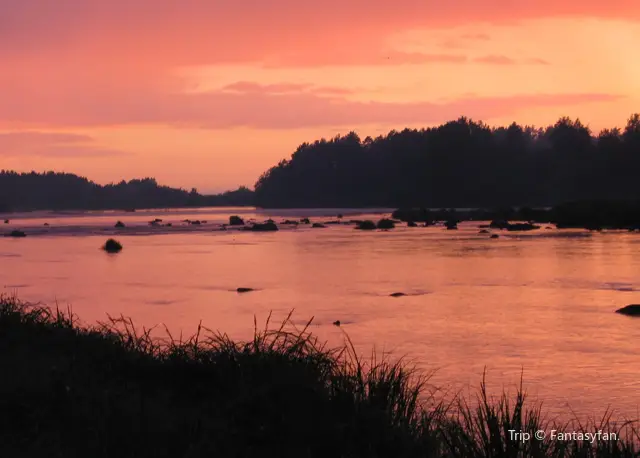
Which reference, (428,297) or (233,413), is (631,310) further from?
(233,413)

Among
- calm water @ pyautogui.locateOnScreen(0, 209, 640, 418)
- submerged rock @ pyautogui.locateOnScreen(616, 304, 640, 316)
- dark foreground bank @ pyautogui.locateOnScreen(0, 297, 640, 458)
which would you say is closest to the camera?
dark foreground bank @ pyautogui.locateOnScreen(0, 297, 640, 458)

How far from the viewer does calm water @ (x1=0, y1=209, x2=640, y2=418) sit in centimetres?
1490

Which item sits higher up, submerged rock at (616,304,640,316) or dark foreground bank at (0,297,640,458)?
dark foreground bank at (0,297,640,458)

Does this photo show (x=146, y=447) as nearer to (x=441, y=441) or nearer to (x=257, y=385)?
(x=257, y=385)

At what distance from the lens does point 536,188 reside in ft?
444

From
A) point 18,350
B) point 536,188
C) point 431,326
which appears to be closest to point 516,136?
point 536,188

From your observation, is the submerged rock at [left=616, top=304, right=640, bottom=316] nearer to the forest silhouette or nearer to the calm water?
the calm water

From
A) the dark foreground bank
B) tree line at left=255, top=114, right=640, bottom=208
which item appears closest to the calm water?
the dark foreground bank

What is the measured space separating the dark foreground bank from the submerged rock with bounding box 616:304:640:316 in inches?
384

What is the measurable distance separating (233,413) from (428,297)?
16.8 m

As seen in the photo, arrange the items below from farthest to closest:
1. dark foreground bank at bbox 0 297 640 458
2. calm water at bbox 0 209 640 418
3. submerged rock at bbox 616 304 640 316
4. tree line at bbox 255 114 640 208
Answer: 1. tree line at bbox 255 114 640 208
2. submerged rock at bbox 616 304 640 316
3. calm water at bbox 0 209 640 418
4. dark foreground bank at bbox 0 297 640 458

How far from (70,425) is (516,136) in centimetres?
14512

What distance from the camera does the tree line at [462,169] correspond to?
387 ft

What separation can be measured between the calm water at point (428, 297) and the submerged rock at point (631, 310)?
416 millimetres
